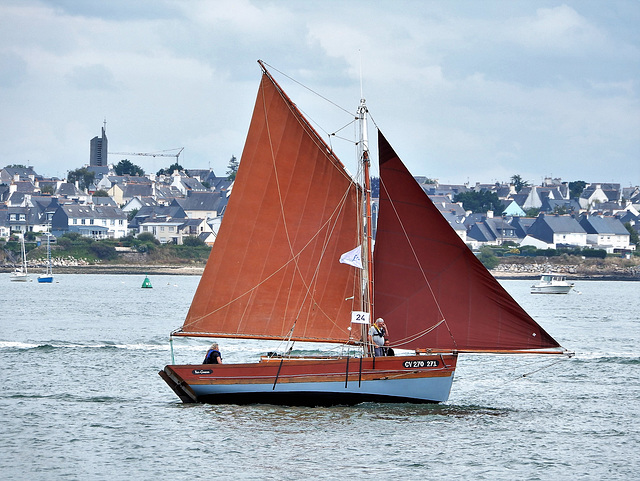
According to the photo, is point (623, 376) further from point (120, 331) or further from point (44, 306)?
point (44, 306)

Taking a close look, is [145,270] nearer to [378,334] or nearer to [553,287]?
[553,287]

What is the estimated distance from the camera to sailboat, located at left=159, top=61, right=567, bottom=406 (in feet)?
96.9

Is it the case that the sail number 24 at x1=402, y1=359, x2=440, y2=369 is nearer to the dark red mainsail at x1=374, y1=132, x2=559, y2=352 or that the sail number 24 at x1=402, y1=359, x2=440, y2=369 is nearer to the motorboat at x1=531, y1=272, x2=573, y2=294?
the dark red mainsail at x1=374, y1=132, x2=559, y2=352

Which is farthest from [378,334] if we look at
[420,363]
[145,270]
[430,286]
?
[145,270]

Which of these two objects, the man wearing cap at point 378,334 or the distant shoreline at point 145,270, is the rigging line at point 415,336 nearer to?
the man wearing cap at point 378,334

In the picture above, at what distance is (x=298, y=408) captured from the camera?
99.9 ft

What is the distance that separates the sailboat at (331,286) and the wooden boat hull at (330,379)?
0.04 meters

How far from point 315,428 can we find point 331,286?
5080mm

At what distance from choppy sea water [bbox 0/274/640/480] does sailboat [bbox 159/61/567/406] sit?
3.80 ft

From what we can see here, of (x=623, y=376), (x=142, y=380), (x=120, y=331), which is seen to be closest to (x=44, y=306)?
(x=120, y=331)

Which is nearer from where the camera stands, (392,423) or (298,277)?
(392,423)

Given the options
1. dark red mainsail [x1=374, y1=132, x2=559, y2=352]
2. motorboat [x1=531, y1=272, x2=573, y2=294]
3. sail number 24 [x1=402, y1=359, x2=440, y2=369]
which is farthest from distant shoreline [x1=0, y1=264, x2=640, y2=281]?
sail number 24 [x1=402, y1=359, x2=440, y2=369]

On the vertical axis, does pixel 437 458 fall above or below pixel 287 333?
below

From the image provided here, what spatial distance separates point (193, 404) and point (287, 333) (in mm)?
3808
